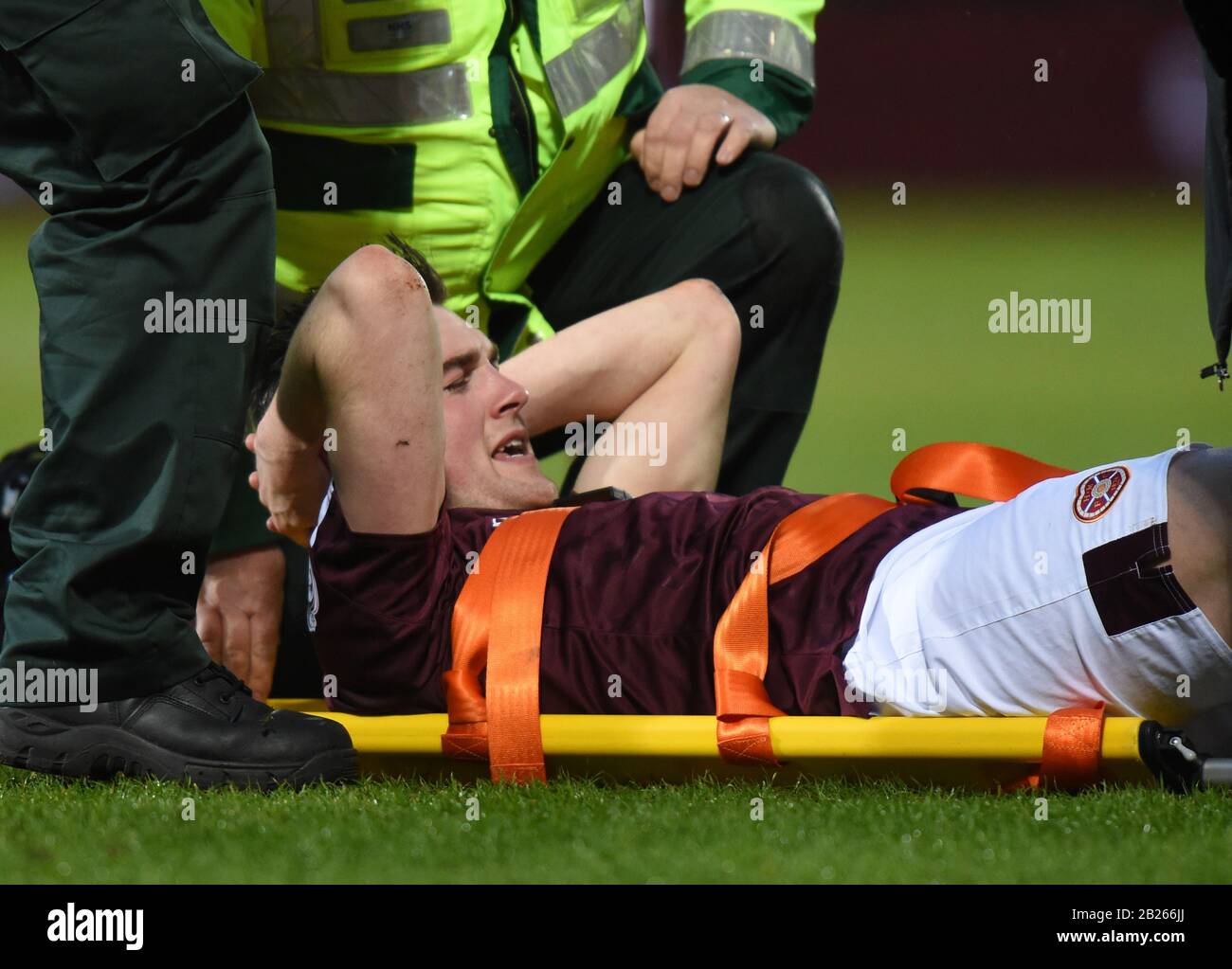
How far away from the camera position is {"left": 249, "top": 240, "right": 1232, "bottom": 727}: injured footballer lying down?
5.23 ft

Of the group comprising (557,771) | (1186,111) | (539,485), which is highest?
(1186,111)

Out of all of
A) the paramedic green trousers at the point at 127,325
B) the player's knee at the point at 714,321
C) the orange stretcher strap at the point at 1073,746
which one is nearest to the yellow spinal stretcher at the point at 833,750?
the orange stretcher strap at the point at 1073,746

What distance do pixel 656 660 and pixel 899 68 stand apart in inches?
258

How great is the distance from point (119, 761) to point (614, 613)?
22.5 inches

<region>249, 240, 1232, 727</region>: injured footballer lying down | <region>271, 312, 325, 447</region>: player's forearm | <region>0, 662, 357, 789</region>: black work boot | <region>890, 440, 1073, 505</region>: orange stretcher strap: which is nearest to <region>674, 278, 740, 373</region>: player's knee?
<region>249, 240, 1232, 727</region>: injured footballer lying down

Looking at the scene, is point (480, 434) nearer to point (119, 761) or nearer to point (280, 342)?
point (280, 342)

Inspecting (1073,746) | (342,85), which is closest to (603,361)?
(342,85)

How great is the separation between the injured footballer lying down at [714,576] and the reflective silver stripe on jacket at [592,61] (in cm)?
87

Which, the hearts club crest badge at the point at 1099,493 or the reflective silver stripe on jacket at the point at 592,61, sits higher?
the reflective silver stripe on jacket at the point at 592,61

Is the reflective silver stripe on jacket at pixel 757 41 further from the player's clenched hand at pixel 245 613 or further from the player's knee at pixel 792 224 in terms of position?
the player's clenched hand at pixel 245 613

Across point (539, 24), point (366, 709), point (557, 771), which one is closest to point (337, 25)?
point (539, 24)

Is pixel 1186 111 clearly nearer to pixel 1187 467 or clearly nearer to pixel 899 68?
pixel 899 68

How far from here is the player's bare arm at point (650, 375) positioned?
2473 millimetres

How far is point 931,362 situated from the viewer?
6.11 metres
